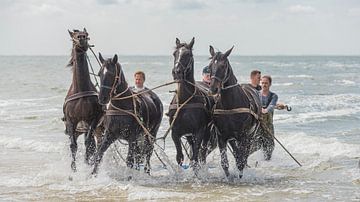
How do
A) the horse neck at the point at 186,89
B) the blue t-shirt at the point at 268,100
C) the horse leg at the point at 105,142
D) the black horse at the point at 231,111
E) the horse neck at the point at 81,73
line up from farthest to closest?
the blue t-shirt at the point at 268,100, the horse neck at the point at 81,73, the horse neck at the point at 186,89, the horse leg at the point at 105,142, the black horse at the point at 231,111

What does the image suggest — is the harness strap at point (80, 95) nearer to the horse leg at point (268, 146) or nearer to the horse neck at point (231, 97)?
the horse neck at point (231, 97)

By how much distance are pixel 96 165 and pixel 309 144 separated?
659cm

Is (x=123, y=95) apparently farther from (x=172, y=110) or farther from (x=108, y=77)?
(x=172, y=110)

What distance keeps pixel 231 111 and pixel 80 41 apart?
2589mm

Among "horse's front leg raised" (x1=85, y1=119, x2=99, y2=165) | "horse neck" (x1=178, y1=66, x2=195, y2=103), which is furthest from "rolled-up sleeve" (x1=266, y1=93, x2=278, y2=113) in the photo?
"horse's front leg raised" (x1=85, y1=119, x2=99, y2=165)

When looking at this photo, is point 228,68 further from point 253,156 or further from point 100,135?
point 253,156

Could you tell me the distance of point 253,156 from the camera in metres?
13.4

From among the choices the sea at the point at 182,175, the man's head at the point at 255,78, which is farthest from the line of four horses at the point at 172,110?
the man's head at the point at 255,78

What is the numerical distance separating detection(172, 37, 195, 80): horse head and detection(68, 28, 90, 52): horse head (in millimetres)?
1414

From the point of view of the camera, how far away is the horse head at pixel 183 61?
9.32m

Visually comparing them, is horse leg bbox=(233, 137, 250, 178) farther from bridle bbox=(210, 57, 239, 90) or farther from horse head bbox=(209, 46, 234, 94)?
horse head bbox=(209, 46, 234, 94)

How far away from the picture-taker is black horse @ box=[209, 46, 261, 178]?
9.30m

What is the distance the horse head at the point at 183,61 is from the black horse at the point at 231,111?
1.17 feet

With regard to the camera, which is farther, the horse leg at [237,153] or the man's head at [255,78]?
the man's head at [255,78]
